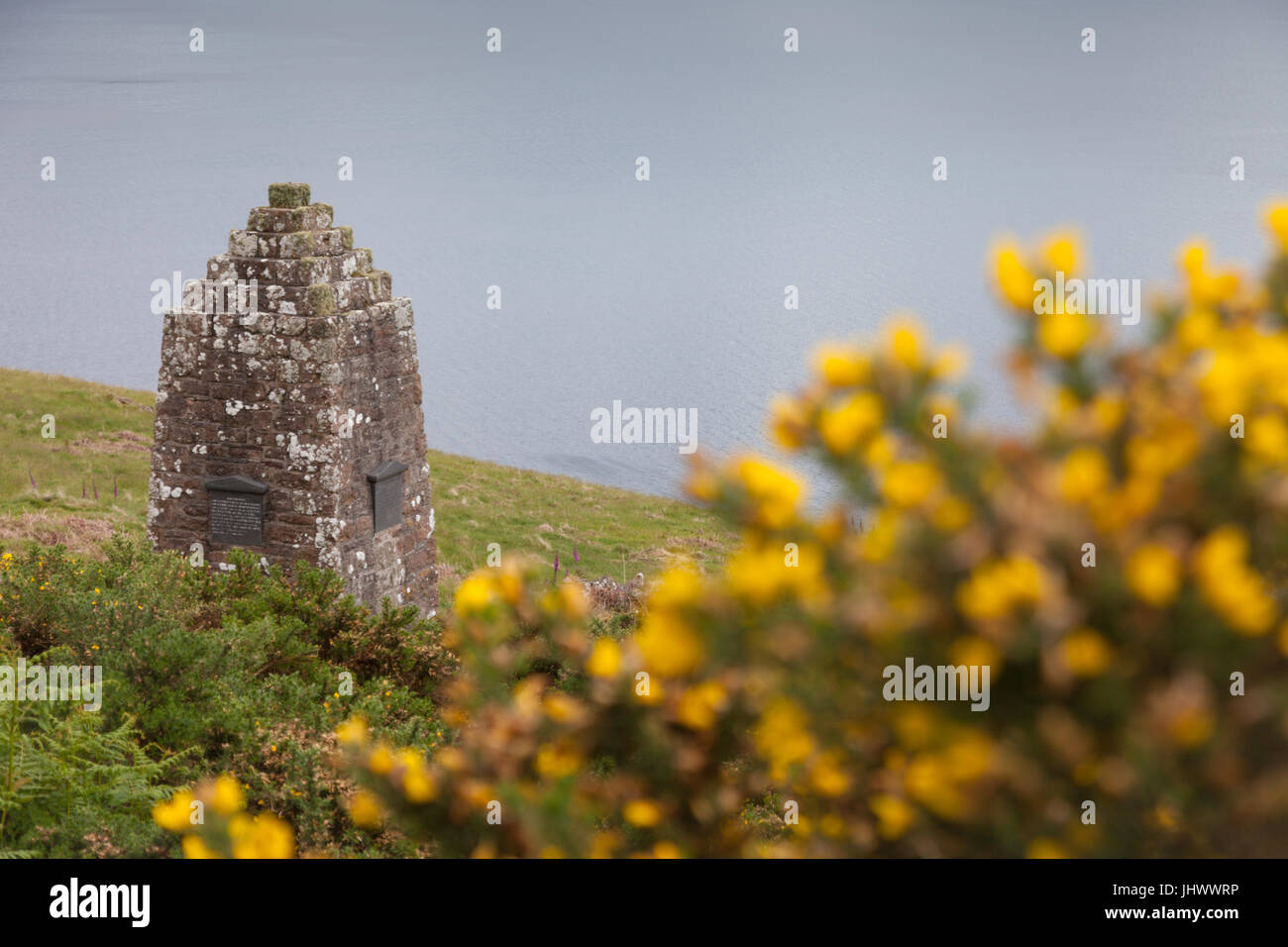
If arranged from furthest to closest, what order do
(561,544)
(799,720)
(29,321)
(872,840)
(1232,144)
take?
1. (1232,144)
2. (29,321)
3. (561,544)
4. (872,840)
5. (799,720)

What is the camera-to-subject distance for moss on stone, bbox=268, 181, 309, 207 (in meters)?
15.3

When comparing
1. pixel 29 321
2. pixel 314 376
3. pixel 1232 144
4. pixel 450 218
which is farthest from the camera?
pixel 450 218

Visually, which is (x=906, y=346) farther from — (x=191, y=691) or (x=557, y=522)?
(x=557, y=522)

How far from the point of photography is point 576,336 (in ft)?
296

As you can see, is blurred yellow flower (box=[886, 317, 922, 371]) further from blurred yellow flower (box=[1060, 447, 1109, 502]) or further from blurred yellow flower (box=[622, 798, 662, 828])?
blurred yellow flower (box=[622, 798, 662, 828])

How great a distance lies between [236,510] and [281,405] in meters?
1.44

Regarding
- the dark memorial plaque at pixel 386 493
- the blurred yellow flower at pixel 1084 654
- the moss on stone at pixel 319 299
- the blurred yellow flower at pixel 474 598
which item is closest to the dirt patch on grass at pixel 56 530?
the dark memorial plaque at pixel 386 493

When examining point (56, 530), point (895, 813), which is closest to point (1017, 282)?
point (895, 813)

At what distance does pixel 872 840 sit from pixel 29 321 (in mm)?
94496

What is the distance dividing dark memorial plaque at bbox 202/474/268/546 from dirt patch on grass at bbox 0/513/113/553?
743cm

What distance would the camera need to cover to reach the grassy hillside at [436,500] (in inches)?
1042

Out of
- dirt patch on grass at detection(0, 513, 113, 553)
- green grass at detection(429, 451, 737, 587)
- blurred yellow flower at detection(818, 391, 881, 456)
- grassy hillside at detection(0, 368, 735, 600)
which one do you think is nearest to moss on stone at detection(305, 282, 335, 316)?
grassy hillside at detection(0, 368, 735, 600)
